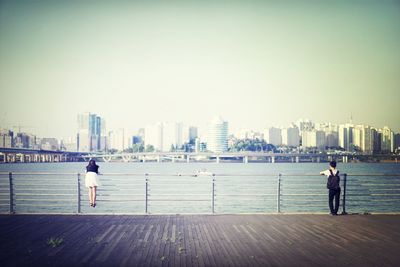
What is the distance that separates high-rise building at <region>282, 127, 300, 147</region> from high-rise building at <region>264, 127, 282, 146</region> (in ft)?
11.7

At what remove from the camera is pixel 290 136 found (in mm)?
157125

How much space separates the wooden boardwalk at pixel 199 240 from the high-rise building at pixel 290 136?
147170mm

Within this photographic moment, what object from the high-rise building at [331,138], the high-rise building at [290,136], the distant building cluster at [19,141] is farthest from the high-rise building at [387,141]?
the distant building cluster at [19,141]

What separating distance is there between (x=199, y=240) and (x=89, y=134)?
180 metres

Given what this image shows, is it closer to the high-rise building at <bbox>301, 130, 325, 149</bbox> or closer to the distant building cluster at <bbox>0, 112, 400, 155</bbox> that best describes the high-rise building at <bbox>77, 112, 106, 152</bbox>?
the distant building cluster at <bbox>0, 112, 400, 155</bbox>

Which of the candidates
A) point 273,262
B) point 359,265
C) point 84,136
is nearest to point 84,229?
point 273,262

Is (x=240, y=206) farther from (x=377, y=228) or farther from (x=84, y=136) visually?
(x=84, y=136)

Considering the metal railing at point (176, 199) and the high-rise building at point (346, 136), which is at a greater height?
the high-rise building at point (346, 136)

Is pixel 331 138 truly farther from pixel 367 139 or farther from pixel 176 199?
pixel 176 199

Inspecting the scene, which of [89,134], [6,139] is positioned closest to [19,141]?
[6,139]

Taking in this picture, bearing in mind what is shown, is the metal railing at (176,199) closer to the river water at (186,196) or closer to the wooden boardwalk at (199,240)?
the river water at (186,196)

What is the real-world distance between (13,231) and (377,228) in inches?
346

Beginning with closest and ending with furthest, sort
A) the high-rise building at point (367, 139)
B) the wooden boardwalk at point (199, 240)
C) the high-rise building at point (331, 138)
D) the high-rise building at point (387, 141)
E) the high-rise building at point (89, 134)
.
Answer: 1. the wooden boardwalk at point (199, 240)
2. the high-rise building at point (387, 141)
3. the high-rise building at point (367, 139)
4. the high-rise building at point (331, 138)
5. the high-rise building at point (89, 134)

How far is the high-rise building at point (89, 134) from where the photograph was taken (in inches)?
6848
